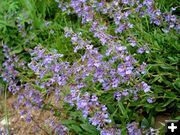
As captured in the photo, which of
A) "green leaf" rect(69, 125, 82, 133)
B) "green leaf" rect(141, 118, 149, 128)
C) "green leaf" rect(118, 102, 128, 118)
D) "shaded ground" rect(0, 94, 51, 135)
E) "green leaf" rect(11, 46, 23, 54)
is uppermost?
"green leaf" rect(11, 46, 23, 54)

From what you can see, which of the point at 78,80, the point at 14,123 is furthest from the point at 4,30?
the point at 78,80

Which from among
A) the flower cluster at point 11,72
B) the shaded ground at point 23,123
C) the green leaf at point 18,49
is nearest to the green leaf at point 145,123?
the shaded ground at point 23,123

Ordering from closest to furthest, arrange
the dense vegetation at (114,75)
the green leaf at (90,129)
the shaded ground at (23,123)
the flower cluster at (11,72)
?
the dense vegetation at (114,75)
the green leaf at (90,129)
the flower cluster at (11,72)
the shaded ground at (23,123)

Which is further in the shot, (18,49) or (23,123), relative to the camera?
(18,49)

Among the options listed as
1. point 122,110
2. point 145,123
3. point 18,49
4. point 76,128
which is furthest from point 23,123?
point 145,123

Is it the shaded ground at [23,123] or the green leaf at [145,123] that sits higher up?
the shaded ground at [23,123]

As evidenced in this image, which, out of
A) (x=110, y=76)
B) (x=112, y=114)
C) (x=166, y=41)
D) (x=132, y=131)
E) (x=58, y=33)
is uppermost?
(x=58, y=33)

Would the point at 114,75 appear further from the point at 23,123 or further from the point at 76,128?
the point at 23,123

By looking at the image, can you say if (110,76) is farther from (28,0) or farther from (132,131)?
(28,0)

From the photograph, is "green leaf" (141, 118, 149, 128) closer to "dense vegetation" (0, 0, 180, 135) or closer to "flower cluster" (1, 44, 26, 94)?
"dense vegetation" (0, 0, 180, 135)

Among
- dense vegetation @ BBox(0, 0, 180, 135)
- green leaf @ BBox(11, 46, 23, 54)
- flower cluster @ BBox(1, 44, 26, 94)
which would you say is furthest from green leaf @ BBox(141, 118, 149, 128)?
green leaf @ BBox(11, 46, 23, 54)

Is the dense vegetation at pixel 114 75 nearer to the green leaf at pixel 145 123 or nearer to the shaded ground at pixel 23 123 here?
the green leaf at pixel 145 123
